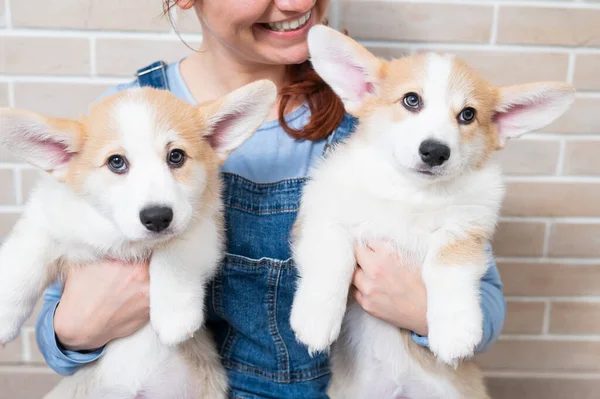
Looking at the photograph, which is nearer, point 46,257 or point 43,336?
point 46,257

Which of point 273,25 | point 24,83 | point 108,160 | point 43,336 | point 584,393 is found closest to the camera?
point 108,160

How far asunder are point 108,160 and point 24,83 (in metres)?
1.05

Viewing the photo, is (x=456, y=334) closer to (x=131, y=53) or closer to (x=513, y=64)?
(x=513, y=64)

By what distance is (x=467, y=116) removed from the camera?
144cm

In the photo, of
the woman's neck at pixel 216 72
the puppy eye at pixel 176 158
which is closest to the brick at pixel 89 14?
the woman's neck at pixel 216 72

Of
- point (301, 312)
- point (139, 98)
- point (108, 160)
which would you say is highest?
point (139, 98)

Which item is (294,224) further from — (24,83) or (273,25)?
(24,83)

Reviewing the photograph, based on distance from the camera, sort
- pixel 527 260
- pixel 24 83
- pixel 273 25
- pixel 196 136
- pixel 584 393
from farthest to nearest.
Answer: pixel 584 393 < pixel 527 260 < pixel 24 83 < pixel 273 25 < pixel 196 136

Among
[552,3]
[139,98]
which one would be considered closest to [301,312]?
[139,98]

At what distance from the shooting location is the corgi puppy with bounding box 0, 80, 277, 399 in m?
1.23

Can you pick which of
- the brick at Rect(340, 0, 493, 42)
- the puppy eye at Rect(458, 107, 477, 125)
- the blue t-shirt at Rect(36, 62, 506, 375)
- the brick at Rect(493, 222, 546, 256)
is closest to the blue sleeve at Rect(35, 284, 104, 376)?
the blue t-shirt at Rect(36, 62, 506, 375)

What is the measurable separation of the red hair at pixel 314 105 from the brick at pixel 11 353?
4.77ft

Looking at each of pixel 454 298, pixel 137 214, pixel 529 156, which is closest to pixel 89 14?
pixel 137 214

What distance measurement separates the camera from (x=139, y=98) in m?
1.32
